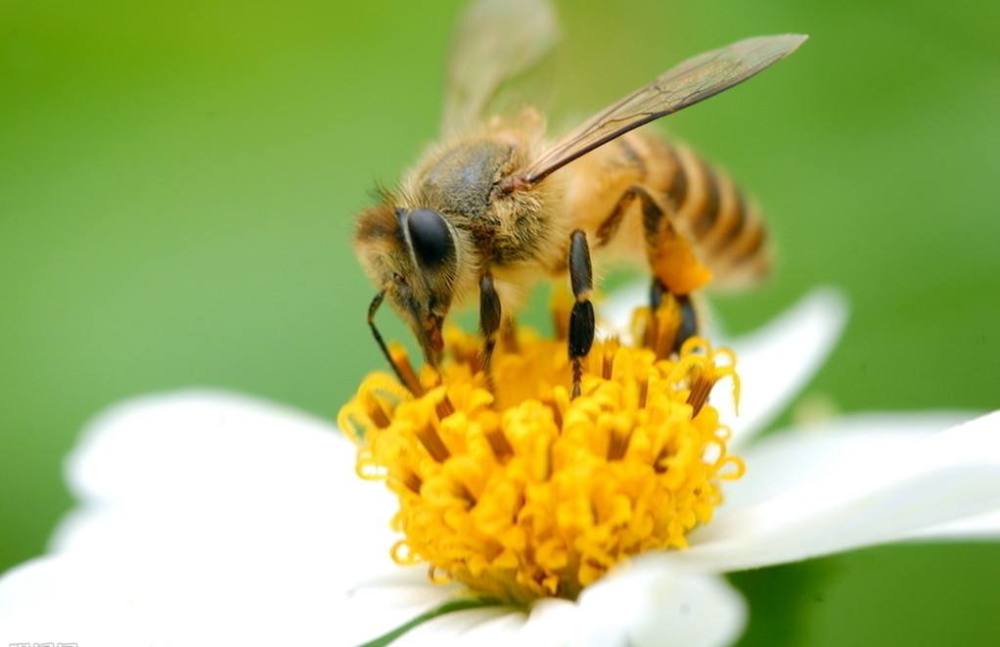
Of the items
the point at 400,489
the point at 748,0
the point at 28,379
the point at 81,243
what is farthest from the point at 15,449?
the point at 748,0

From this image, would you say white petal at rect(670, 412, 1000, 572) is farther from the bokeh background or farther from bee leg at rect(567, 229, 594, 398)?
the bokeh background

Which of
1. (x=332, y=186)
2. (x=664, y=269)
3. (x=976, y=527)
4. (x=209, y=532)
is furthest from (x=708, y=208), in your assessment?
(x=332, y=186)

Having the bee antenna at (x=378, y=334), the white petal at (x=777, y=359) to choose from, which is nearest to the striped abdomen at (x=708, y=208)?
the white petal at (x=777, y=359)

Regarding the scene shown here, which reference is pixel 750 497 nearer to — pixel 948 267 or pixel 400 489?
pixel 400 489

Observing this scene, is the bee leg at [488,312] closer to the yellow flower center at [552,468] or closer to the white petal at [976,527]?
the yellow flower center at [552,468]

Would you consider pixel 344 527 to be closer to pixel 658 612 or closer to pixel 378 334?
pixel 378 334

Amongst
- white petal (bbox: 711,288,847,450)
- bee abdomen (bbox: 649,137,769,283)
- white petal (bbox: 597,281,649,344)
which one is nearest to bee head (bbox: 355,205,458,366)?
bee abdomen (bbox: 649,137,769,283)

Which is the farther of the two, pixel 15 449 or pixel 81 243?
pixel 81 243
